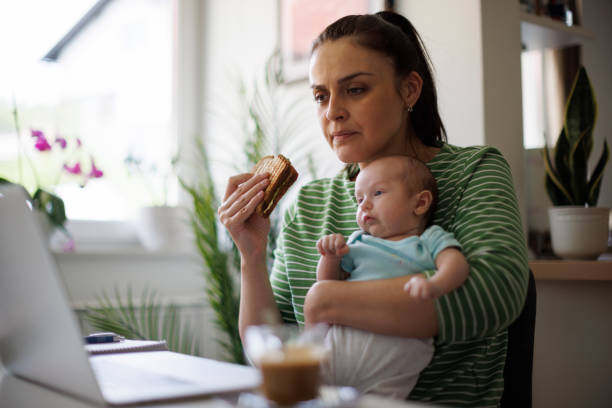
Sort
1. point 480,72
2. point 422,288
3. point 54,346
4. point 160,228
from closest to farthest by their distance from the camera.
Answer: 1. point 54,346
2. point 422,288
3. point 480,72
4. point 160,228

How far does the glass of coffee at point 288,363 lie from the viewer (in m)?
0.64

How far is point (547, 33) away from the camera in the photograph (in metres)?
2.31

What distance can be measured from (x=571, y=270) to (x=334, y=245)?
117cm

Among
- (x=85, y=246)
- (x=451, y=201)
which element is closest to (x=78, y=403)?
(x=451, y=201)

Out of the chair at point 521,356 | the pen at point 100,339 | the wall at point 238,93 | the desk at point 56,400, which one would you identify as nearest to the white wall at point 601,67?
the wall at point 238,93

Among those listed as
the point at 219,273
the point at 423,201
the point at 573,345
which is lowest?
the point at 573,345

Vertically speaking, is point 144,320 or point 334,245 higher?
point 334,245

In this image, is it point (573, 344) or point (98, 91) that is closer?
point (573, 344)

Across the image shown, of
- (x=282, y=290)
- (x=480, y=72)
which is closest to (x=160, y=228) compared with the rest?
(x=282, y=290)

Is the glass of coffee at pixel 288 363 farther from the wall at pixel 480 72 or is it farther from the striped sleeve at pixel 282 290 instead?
the wall at pixel 480 72

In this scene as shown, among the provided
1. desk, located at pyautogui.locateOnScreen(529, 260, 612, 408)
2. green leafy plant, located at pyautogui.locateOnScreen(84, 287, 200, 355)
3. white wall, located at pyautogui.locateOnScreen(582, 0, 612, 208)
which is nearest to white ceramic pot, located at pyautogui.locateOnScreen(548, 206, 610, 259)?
desk, located at pyautogui.locateOnScreen(529, 260, 612, 408)

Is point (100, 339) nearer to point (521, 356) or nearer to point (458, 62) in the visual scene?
point (521, 356)

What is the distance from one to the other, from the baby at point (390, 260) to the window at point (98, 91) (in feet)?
6.82

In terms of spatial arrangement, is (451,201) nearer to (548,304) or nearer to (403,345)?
(403,345)
